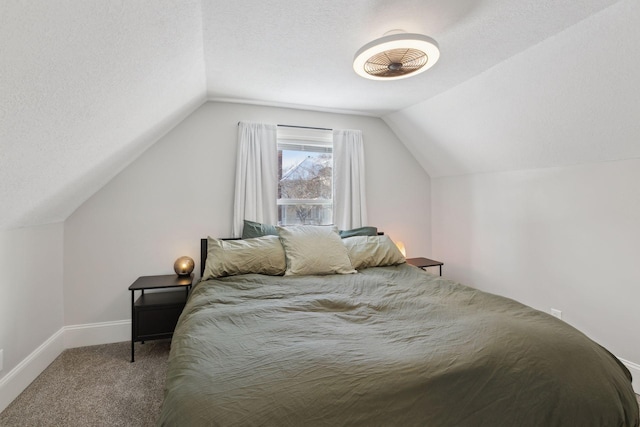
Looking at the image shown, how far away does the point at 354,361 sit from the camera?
3.77ft

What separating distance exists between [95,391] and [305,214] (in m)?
2.34

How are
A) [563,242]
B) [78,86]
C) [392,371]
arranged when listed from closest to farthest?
[392,371] < [78,86] < [563,242]

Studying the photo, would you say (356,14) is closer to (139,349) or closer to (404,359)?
(404,359)

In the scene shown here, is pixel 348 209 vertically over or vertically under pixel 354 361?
over

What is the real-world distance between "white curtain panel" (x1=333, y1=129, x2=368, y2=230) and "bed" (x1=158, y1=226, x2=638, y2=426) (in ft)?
6.05

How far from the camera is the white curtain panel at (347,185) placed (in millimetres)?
3574

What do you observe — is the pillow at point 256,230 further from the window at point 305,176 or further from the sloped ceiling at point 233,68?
the sloped ceiling at point 233,68

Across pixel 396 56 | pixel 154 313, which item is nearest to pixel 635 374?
pixel 396 56

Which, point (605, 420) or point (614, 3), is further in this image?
point (614, 3)

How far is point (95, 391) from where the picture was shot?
6.77ft

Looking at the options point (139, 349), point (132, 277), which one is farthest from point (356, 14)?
point (139, 349)

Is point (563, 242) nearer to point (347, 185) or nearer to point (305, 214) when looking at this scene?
point (347, 185)

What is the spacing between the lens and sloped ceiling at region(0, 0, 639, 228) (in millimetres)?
1115

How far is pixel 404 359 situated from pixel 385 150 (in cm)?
303
